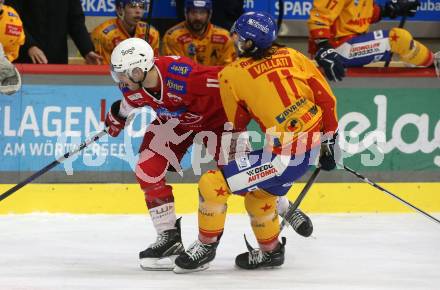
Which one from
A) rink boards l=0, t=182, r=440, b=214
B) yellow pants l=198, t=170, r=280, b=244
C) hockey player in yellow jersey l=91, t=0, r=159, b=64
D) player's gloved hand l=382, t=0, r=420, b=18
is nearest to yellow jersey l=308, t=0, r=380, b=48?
player's gloved hand l=382, t=0, r=420, b=18

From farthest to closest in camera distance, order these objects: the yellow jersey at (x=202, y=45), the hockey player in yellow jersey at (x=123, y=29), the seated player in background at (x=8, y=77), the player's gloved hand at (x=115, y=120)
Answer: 1. the yellow jersey at (x=202, y=45)
2. the hockey player in yellow jersey at (x=123, y=29)
3. the seated player in background at (x=8, y=77)
4. the player's gloved hand at (x=115, y=120)

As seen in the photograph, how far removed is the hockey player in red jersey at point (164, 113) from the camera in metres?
5.85

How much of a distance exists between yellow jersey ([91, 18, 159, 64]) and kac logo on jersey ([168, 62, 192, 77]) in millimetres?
2300

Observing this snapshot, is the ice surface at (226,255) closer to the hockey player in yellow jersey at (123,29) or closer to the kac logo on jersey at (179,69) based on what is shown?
the kac logo on jersey at (179,69)

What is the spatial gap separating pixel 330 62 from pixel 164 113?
192 centimetres

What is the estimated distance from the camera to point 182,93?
592cm

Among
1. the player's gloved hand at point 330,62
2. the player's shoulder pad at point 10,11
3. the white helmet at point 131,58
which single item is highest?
the white helmet at point 131,58

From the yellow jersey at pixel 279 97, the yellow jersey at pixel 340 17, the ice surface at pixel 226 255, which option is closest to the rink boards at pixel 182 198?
the ice surface at pixel 226 255

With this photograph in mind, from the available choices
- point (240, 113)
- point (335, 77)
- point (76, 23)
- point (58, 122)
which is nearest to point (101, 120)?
point (58, 122)

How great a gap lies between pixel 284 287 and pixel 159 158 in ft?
3.38

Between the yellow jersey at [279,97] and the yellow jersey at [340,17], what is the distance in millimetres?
1965

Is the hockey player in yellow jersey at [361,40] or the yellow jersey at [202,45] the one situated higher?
the hockey player in yellow jersey at [361,40]

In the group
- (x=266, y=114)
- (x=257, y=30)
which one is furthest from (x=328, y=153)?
(x=257, y=30)

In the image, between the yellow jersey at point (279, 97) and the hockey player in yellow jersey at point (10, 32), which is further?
the hockey player in yellow jersey at point (10, 32)
